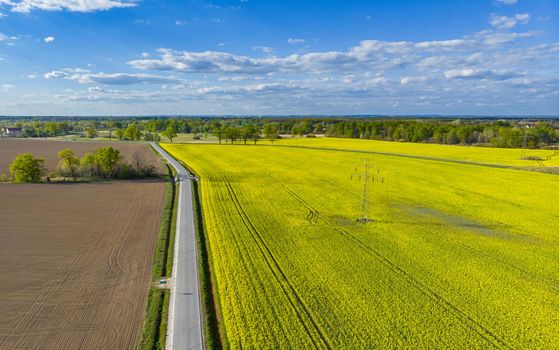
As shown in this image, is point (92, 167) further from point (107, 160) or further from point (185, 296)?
point (185, 296)

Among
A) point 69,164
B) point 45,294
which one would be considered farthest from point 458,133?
point 45,294

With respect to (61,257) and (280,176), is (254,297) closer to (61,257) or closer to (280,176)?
(61,257)

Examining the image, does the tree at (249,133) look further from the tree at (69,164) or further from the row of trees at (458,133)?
the tree at (69,164)

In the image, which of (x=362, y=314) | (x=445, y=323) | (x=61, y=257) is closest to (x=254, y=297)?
(x=362, y=314)

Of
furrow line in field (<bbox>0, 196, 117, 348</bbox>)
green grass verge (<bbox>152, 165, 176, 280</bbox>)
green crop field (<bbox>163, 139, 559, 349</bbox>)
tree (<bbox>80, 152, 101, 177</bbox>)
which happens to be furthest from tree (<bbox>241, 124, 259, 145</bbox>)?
furrow line in field (<bbox>0, 196, 117, 348</bbox>)

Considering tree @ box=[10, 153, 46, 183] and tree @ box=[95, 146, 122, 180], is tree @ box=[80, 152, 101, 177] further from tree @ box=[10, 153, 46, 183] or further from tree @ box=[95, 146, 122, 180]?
tree @ box=[10, 153, 46, 183]

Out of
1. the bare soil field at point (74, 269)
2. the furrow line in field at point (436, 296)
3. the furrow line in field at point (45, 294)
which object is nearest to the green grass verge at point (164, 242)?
the bare soil field at point (74, 269)
